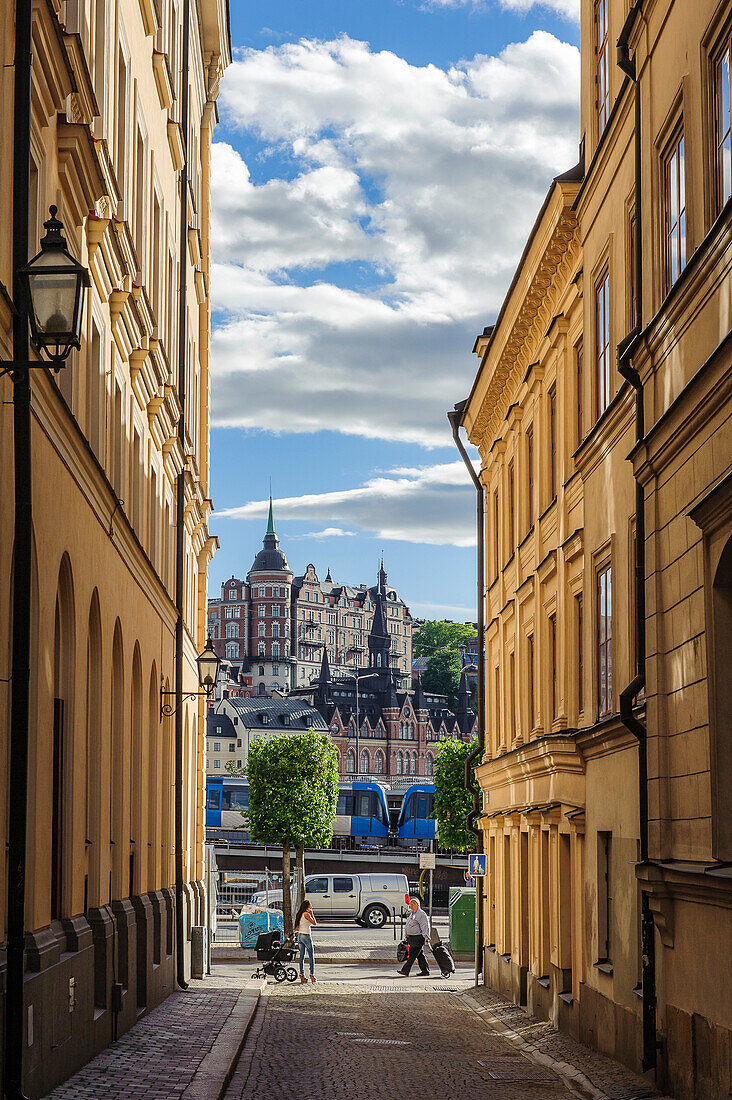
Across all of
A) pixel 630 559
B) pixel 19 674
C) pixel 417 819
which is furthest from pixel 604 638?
pixel 417 819

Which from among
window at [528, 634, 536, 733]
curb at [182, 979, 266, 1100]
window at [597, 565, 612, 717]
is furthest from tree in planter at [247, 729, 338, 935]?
window at [597, 565, 612, 717]

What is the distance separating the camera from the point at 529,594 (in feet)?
84.2

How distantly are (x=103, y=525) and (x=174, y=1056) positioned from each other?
5.67 m

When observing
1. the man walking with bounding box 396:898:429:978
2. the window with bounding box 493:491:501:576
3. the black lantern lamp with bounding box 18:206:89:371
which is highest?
the window with bounding box 493:491:501:576

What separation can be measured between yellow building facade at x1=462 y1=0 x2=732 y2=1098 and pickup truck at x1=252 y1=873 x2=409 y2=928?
132 ft

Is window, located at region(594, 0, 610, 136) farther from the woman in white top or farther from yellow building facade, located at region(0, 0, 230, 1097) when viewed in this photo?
the woman in white top

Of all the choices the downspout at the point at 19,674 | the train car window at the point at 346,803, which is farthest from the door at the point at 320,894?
the downspout at the point at 19,674

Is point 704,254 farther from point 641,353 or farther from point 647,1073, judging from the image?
point 647,1073

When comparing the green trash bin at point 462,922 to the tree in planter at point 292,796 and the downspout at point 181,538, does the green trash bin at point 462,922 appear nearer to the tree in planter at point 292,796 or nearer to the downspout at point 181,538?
the downspout at point 181,538

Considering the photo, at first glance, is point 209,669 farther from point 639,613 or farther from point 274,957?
point 639,613

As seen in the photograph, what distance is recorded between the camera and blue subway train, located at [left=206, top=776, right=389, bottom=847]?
9681 cm

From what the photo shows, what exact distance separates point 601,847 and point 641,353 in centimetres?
646

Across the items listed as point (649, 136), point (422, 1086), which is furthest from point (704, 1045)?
point (649, 136)

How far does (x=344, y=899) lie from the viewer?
6719 centimetres
